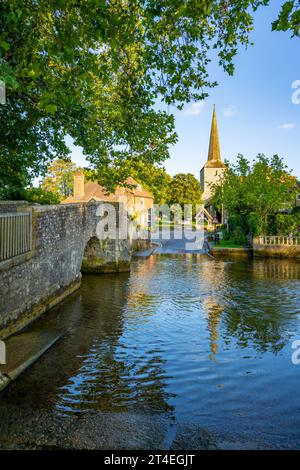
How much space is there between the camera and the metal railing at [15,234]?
9617mm

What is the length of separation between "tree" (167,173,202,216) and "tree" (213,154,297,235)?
42.2 metres

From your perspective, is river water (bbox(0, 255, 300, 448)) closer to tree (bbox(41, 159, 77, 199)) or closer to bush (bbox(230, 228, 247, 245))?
bush (bbox(230, 228, 247, 245))

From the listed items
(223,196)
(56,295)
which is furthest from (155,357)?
(223,196)

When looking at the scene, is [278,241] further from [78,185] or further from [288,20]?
[78,185]

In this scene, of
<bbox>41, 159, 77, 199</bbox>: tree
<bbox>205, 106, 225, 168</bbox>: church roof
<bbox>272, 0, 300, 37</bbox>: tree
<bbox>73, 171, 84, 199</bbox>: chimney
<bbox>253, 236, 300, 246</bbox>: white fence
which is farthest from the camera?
<bbox>205, 106, 225, 168</bbox>: church roof

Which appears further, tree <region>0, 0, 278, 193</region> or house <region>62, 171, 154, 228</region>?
house <region>62, 171, 154, 228</region>

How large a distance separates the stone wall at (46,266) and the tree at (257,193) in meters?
18.3

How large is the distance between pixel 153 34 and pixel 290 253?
2507 cm

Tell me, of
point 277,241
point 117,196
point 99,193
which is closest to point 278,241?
point 277,241

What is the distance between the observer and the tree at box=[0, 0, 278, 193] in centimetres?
770

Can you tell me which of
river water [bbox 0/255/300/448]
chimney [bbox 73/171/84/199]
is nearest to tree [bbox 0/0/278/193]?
river water [bbox 0/255/300/448]

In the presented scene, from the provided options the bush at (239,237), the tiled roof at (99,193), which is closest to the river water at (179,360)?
the bush at (239,237)

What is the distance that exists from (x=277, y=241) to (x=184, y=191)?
2051 inches

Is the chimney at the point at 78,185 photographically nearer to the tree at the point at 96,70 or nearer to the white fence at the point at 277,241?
A: the white fence at the point at 277,241
